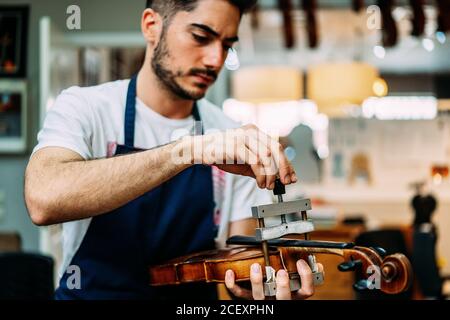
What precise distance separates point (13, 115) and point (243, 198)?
1.81 meters

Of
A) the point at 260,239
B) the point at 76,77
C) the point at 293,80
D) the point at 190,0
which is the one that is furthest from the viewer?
the point at 293,80

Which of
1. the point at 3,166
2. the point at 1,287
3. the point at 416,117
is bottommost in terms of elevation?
the point at 1,287

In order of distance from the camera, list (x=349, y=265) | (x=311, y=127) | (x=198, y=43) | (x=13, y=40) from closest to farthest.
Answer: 1. (x=349, y=265)
2. (x=198, y=43)
3. (x=13, y=40)
4. (x=311, y=127)

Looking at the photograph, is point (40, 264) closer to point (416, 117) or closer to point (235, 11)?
point (235, 11)

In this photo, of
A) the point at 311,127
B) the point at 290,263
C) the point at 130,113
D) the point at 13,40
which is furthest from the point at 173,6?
the point at 311,127

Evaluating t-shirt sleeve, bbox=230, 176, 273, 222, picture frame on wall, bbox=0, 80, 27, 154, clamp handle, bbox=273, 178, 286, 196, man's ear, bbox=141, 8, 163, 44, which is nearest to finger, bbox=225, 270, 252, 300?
clamp handle, bbox=273, 178, 286, 196

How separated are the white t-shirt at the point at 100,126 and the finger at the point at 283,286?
10.0 inches

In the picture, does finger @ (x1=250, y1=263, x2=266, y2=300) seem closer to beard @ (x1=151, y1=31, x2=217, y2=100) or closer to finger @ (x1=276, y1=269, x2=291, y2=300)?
finger @ (x1=276, y1=269, x2=291, y2=300)

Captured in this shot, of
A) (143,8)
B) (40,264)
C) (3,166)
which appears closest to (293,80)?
(3,166)

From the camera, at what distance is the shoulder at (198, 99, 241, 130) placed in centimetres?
109

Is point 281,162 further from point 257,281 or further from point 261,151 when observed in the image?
point 257,281

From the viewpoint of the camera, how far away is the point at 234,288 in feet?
3.04

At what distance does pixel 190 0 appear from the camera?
958 mm
